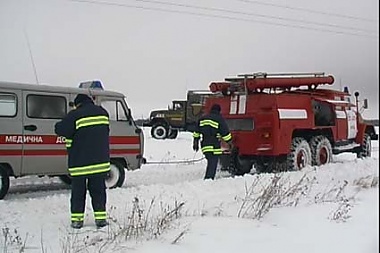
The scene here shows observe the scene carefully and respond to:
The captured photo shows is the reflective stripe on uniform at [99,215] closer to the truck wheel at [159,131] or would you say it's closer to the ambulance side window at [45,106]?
the ambulance side window at [45,106]

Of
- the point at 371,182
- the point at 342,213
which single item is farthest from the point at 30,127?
the point at 371,182

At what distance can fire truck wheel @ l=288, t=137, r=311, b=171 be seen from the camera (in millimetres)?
11859

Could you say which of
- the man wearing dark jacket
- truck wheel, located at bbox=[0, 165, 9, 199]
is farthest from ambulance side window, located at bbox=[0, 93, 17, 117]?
the man wearing dark jacket

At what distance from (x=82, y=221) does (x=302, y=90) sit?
768 centimetres

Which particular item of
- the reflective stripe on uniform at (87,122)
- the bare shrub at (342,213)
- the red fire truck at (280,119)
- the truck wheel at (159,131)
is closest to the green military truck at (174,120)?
the truck wheel at (159,131)

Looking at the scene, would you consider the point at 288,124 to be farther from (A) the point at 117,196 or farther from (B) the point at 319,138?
(A) the point at 117,196

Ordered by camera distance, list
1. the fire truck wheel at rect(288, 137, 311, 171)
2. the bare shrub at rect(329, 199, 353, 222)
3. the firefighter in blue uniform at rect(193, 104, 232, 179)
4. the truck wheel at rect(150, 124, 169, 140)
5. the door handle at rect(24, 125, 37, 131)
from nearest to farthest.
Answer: the bare shrub at rect(329, 199, 353, 222)
the door handle at rect(24, 125, 37, 131)
the firefighter in blue uniform at rect(193, 104, 232, 179)
the fire truck wheel at rect(288, 137, 311, 171)
the truck wheel at rect(150, 124, 169, 140)

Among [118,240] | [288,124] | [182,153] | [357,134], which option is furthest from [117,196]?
[182,153]

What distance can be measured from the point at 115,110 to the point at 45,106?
1355 millimetres

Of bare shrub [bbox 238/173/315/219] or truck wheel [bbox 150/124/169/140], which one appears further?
truck wheel [bbox 150/124/169/140]

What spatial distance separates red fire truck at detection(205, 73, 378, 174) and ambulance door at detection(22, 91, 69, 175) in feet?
13.2

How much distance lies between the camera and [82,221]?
6.12 metres

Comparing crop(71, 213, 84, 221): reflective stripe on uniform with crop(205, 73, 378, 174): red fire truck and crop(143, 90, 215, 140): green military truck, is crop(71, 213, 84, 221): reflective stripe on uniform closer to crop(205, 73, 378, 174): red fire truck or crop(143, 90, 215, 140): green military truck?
crop(205, 73, 378, 174): red fire truck

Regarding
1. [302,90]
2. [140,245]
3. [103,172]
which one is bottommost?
[140,245]
